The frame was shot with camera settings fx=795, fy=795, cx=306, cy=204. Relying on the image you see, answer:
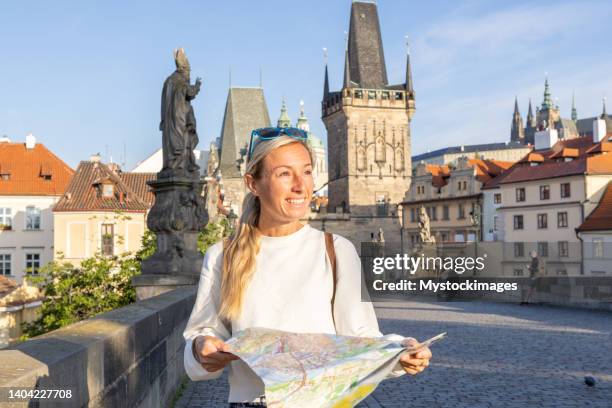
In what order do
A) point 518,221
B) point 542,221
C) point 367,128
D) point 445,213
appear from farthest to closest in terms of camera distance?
point 367,128 < point 445,213 < point 518,221 < point 542,221

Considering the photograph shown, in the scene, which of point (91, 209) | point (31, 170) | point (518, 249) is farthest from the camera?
point (31, 170)

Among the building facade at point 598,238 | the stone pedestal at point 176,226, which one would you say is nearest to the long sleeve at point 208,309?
the stone pedestal at point 176,226

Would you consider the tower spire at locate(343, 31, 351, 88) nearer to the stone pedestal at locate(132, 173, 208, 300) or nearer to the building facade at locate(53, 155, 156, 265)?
the building facade at locate(53, 155, 156, 265)

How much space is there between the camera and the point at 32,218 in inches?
1890

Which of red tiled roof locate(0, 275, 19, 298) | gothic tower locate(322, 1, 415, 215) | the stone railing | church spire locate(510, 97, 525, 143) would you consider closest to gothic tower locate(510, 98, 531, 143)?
church spire locate(510, 97, 525, 143)

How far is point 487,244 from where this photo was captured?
50219 mm

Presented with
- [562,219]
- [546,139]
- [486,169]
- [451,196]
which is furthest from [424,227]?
[546,139]

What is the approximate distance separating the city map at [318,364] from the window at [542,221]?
49573 millimetres

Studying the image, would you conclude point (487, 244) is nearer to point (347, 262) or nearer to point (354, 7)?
point (354, 7)

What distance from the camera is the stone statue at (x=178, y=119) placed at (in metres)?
11.0

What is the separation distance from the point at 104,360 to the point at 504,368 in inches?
279

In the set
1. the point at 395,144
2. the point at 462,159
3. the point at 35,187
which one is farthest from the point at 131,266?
the point at 395,144

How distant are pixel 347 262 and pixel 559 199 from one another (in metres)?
48.4

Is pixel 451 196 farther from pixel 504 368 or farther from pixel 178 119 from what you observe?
pixel 504 368
